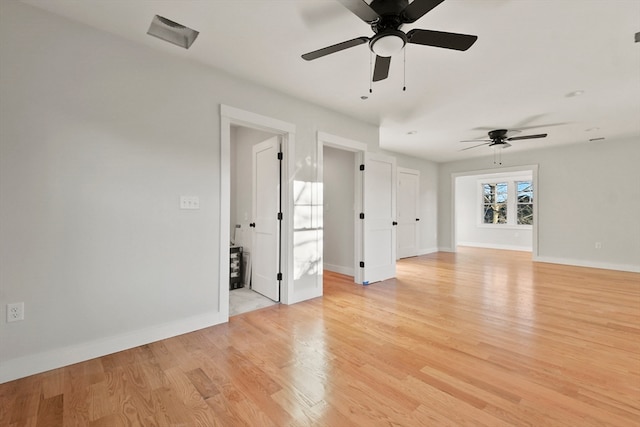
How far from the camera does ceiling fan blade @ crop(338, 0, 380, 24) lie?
5.33ft

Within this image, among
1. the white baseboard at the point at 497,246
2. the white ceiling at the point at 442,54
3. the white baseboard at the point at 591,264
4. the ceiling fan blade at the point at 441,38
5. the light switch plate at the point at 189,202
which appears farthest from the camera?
the white baseboard at the point at 497,246

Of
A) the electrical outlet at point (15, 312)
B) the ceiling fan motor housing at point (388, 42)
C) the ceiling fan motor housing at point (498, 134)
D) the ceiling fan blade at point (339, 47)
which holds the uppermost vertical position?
the ceiling fan motor housing at point (498, 134)

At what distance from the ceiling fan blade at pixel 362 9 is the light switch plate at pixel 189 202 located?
2.07 m

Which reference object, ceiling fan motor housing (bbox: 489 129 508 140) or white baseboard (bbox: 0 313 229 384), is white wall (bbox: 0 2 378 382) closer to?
white baseboard (bbox: 0 313 229 384)

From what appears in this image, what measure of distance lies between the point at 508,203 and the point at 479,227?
3.80ft

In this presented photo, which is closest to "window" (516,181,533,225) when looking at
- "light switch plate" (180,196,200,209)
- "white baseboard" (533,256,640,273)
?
"white baseboard" (533,256,640,273)

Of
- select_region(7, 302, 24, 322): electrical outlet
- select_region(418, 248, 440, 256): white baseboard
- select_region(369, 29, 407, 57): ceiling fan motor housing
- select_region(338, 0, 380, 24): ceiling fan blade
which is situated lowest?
select_region(418, 248, 440, 256): white baseboard

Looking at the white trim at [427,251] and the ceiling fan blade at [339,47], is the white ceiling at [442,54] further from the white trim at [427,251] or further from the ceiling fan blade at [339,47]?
the white trim at [427,251]

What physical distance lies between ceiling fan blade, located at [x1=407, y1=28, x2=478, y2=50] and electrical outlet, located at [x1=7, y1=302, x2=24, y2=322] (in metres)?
3.27

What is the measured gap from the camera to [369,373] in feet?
6.59

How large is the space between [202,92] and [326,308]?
108 inches

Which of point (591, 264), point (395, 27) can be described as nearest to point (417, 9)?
point (395, 27)

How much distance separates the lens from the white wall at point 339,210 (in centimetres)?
507

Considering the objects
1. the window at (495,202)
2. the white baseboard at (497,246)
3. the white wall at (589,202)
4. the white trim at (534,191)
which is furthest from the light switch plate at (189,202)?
the window at (495,202)
